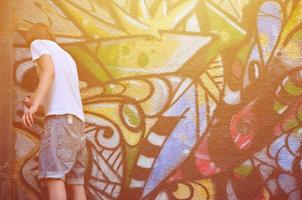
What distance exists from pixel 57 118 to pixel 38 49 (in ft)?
1.79

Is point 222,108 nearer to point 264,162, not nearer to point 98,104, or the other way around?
point 264,162

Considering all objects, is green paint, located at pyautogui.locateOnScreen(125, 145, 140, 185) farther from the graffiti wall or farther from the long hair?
the long hair

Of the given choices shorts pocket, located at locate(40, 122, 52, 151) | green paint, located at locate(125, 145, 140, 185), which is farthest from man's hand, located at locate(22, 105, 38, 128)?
green paint, located at locate(125, 145, 140, 185)

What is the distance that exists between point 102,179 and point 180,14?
1760 millimetres

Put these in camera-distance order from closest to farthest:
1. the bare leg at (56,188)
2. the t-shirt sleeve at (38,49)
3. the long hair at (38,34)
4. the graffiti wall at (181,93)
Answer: the bare leg at (56,188) < the t-shirt sleeve at (38,49) < the long hair at (38,34) < the graffiti wall at (181,93)

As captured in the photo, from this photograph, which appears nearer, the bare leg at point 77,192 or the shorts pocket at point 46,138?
the shorts pocket at point 46,138

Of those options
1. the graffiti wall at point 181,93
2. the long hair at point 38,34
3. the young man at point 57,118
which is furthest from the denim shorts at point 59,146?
the graffiti wall at point 181,93

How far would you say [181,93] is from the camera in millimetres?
4402

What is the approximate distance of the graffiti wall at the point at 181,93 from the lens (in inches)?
171

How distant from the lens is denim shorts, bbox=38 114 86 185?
10.8 feet

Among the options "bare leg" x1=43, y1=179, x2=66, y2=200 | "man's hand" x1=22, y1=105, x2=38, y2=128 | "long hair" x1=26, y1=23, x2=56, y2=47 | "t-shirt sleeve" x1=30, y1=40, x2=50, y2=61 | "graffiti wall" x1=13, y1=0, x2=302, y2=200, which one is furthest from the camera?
"graffiti wall" x1=13, y1=0, x2=302, y2=200

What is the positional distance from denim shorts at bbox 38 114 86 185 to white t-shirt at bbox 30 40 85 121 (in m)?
0.06

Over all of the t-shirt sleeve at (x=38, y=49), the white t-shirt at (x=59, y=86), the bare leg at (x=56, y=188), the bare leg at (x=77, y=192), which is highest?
the t-shirt sleeve at (x=38, y=49)

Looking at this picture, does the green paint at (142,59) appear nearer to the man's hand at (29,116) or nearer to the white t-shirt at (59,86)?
the white t-shirt at (59,86)
